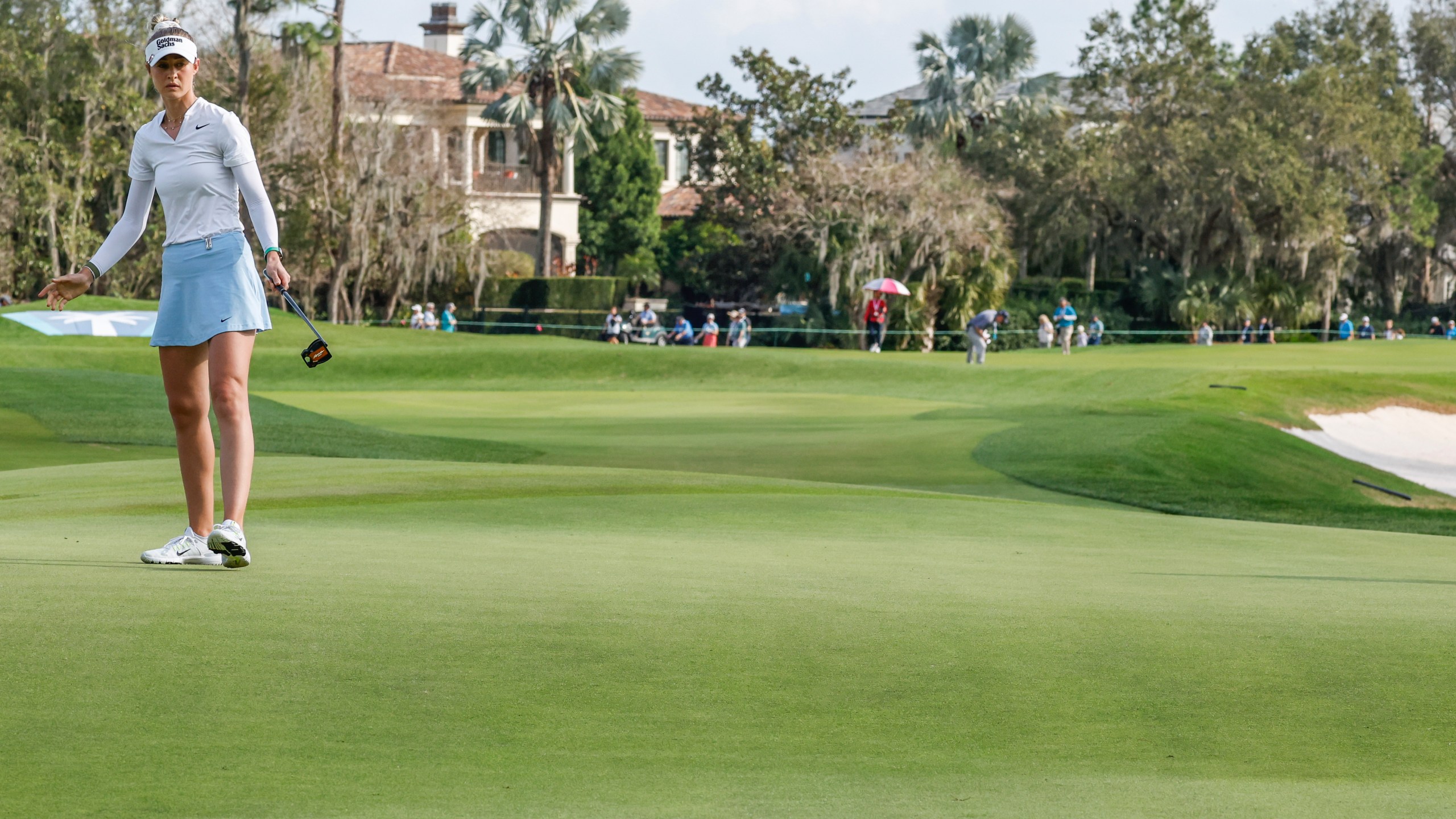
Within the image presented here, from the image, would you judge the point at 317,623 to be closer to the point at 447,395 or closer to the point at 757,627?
the point at 757,627

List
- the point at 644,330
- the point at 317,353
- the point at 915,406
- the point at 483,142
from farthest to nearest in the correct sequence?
the point at 483,142 → the point at 644,330 → the point at 915,406 → the point at 317,353

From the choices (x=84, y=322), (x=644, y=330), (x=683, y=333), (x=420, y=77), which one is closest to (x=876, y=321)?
(x=683, y=333)

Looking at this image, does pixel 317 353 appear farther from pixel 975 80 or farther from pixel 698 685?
pixel 975 80

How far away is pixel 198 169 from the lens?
251 inches

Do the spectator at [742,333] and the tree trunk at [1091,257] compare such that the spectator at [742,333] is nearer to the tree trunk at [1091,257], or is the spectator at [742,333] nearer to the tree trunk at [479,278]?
the tree trunk at [479,278]

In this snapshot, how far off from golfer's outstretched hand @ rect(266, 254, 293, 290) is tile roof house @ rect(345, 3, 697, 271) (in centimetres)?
5141

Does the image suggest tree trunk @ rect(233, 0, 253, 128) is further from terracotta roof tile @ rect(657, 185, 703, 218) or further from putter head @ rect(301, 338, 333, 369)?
putter head @ rect(301, 338, 333, 369)

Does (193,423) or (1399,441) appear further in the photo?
(1399,441)

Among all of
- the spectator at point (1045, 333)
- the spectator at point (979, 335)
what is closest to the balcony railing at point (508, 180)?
the spectator at point (1045, 333)

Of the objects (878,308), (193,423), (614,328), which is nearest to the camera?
(193,423)

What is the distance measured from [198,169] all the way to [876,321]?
1688 inches

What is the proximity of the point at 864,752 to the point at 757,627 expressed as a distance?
1.34 meters

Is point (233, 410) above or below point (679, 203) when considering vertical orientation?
below

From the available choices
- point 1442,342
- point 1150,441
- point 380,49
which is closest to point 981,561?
point 1150,441
